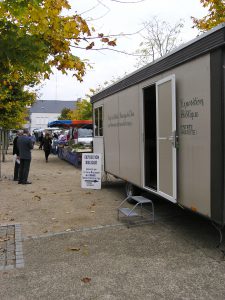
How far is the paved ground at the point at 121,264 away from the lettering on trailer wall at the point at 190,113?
1677mm

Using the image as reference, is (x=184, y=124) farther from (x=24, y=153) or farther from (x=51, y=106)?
(x=51, y=106)

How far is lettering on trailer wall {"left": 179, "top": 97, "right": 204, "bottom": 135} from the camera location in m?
5.24

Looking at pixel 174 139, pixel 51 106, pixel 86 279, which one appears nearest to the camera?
pixel 86 279

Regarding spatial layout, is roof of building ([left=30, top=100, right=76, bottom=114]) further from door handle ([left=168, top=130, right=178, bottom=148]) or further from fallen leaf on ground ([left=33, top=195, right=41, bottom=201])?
door handle ([left=168, top=130, right=178, bottom=148])

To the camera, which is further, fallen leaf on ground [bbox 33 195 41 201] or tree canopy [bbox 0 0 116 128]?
fallen leaf on ground [bbox 33 195 41 201]

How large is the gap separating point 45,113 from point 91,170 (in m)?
96.6

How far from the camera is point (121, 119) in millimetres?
8938

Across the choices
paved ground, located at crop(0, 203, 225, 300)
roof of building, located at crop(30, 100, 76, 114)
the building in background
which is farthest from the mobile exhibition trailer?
roof of building, located at crop(30, 100, 76, 114)

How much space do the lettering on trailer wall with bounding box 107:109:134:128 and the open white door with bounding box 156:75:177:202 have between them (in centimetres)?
184

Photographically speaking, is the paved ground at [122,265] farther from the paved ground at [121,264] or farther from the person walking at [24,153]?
the person walking at [24,153]

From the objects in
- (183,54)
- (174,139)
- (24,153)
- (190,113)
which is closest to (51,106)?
(24,153)

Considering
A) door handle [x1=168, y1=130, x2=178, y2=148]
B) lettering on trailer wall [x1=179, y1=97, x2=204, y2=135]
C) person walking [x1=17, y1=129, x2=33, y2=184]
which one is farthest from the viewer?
person walking [x1=17, y1=129, x2=33, y2=184]

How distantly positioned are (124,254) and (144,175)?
102 inches

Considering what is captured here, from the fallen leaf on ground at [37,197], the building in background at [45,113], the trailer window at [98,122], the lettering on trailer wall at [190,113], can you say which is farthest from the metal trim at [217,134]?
the building in background at [45,113]
